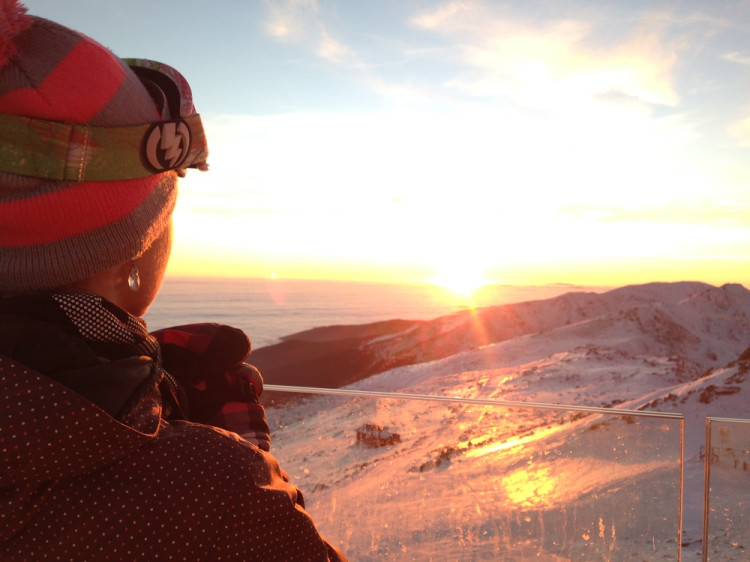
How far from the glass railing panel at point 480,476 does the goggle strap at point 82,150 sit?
53.3 inches

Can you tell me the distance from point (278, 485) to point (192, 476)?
0.11 metres

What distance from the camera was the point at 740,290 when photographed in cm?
904

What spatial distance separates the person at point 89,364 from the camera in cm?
60

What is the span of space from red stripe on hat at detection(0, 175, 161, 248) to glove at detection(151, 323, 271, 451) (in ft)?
0.98

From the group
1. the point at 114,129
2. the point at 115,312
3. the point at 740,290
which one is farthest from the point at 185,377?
the point at 740,290

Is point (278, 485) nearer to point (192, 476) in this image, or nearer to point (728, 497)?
point (192, 476)

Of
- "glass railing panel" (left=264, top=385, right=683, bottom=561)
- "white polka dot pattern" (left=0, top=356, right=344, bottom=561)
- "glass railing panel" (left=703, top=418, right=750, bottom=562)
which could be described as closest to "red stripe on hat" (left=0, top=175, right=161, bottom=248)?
"white polka dot pattern" (left=0, top=356, right=344, bottom=561)

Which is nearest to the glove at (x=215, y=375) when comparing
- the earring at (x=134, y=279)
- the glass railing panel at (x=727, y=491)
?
the earring at (x=134, y=279)

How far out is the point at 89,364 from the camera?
64 centimetres

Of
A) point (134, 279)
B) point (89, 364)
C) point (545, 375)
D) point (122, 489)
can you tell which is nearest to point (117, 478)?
point (122, 489)

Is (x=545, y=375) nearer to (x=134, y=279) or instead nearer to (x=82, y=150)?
(x=134, y=279)

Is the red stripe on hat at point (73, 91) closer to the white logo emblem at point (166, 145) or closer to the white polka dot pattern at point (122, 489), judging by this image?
the white logo emblem at point (166, 145)

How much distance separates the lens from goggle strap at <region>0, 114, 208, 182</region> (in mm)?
638

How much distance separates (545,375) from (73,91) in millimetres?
6716
